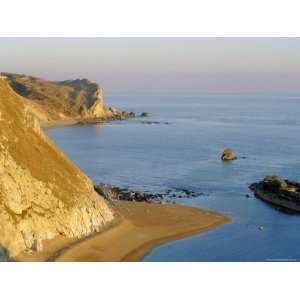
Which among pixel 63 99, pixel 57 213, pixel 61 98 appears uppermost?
pixel 61 98

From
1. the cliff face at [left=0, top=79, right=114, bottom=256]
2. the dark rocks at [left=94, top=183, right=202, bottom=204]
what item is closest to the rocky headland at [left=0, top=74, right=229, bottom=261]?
the cliff face at [left=0, top=79, right=114, bottom=256]

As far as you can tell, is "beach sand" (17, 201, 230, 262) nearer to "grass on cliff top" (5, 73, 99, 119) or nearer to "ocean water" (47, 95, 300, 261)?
"ocean water" (47, 95, 300, 261)

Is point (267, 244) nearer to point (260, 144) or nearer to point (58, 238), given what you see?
point (58, 238)

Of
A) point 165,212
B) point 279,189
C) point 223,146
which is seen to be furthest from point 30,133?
point 223,146

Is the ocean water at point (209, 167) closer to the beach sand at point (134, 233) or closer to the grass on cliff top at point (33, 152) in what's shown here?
the beach sand at point (134, 233)

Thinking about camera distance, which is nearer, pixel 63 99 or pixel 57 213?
pixel 57 213

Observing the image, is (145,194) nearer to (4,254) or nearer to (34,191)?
(34,191)

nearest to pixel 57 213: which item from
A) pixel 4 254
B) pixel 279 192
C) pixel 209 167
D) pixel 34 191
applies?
pixel 34 191

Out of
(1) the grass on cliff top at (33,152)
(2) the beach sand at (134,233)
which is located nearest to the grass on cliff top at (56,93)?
(2) the beach sand at (134,233)

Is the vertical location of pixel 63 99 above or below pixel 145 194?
above
